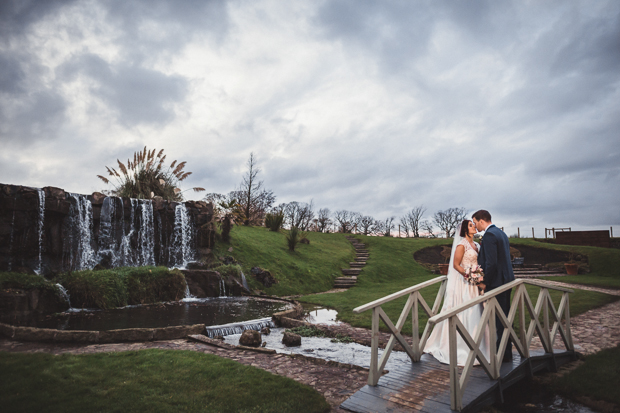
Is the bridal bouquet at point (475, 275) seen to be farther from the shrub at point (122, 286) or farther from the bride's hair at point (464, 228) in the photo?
the shrub at point (122, 286)

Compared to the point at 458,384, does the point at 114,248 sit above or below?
above

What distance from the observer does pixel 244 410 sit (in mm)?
3777

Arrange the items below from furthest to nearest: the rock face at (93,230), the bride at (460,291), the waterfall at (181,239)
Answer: the waterfall at (181,239) → the rock face at (93,230) → the bride at (460,291)

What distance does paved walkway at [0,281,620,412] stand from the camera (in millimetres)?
4824

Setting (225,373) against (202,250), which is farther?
(202,250)

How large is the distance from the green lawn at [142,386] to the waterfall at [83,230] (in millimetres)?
8907

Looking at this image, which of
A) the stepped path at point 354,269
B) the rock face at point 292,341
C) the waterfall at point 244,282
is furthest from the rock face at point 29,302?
the stepped path at point 354,269

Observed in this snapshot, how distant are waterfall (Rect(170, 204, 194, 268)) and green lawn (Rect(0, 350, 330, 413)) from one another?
11163mm

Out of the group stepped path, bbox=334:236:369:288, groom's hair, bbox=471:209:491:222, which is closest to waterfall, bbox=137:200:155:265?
stepped path, bbox=334:236:369:288

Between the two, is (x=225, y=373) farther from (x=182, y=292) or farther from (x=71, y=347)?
(x=182, y=292)

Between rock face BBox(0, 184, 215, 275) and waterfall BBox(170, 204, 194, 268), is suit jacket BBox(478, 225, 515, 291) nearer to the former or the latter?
rock face BBox(0, 184, 215, 275)

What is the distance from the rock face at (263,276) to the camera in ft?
53.8

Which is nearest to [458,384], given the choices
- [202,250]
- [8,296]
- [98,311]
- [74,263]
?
[98,311]

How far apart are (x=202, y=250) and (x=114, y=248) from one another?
4.09m
